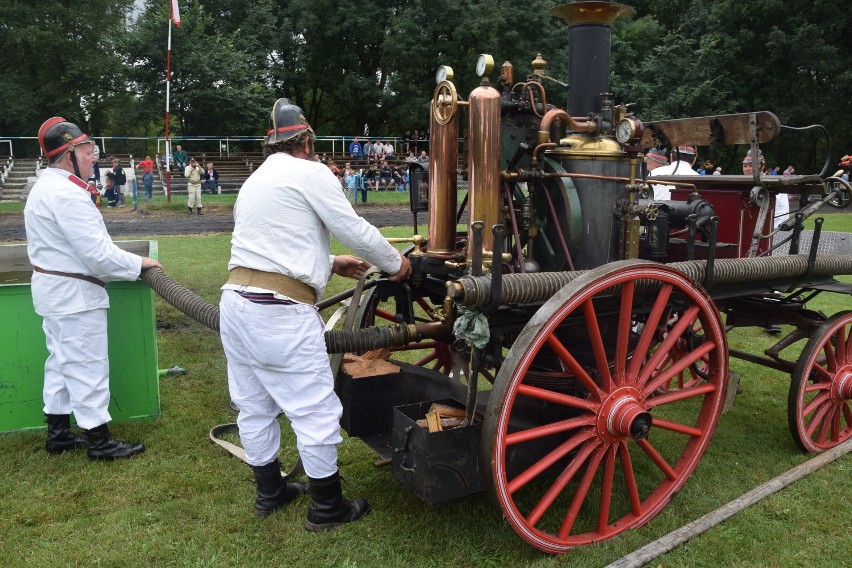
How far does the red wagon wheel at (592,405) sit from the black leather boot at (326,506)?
0.83 meters

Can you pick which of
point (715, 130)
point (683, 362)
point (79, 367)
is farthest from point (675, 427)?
point (79, 367)

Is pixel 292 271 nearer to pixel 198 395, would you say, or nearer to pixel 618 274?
pixel 618 274

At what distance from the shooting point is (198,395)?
5074mm

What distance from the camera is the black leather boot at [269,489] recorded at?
3.41 meters

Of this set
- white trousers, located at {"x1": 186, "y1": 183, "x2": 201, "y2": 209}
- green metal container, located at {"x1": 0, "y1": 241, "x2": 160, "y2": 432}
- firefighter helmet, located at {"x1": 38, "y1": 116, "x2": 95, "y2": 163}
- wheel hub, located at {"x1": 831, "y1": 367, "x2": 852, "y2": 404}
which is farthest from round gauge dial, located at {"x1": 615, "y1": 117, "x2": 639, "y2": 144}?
white trousers, located at {"x1": 186, "y1": 183, "x2": 201, "y2": 209}

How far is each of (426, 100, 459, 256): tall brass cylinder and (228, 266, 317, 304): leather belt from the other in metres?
0.76

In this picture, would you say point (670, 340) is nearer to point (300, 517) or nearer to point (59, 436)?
point (300, 517)

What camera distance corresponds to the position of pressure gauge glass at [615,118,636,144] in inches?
132

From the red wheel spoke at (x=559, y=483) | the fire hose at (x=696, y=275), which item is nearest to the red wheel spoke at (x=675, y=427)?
the red wheel spoke at (x=559, y=483)

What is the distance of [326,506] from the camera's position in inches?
128

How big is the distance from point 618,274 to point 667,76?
30.0 metres

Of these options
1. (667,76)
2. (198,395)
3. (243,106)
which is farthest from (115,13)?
(198,395)

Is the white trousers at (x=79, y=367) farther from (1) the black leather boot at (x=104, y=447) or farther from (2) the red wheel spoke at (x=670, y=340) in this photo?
(2) the red wheel spoke at (x=670, y=340)

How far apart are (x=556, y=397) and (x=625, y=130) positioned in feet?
4.41
